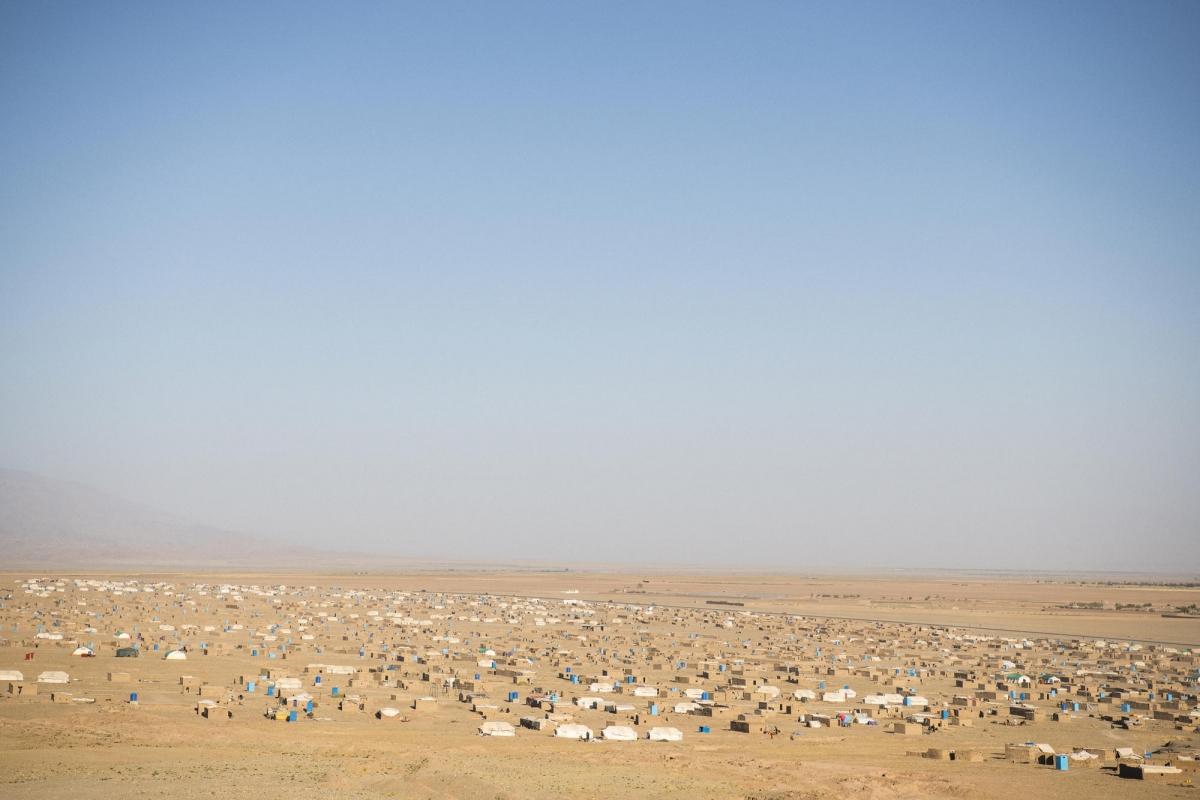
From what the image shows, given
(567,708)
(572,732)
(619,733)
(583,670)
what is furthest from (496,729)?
(583,670)

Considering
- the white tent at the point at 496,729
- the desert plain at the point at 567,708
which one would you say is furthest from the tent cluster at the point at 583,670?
the desert plain at the point at 567,708

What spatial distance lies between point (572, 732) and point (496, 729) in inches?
102

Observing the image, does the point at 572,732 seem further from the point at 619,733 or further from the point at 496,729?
the point at 496,729

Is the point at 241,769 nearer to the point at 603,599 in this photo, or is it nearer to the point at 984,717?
the point at 984,717

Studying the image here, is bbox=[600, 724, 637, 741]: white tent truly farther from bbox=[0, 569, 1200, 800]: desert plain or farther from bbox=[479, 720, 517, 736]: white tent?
bbox=[479, 720, 517, 736]: white tent

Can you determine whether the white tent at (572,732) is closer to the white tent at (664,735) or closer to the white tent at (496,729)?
the white tent at (496,729)

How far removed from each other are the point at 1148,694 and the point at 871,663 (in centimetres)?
1490

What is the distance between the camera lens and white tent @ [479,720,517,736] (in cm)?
3509

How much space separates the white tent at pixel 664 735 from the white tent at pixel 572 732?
83.9 inches

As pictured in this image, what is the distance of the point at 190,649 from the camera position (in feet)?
177

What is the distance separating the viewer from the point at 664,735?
35.8m

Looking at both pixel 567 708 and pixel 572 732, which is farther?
pixel 567 708

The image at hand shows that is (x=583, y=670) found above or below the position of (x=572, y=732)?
below

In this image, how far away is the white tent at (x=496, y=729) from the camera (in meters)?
35.1
